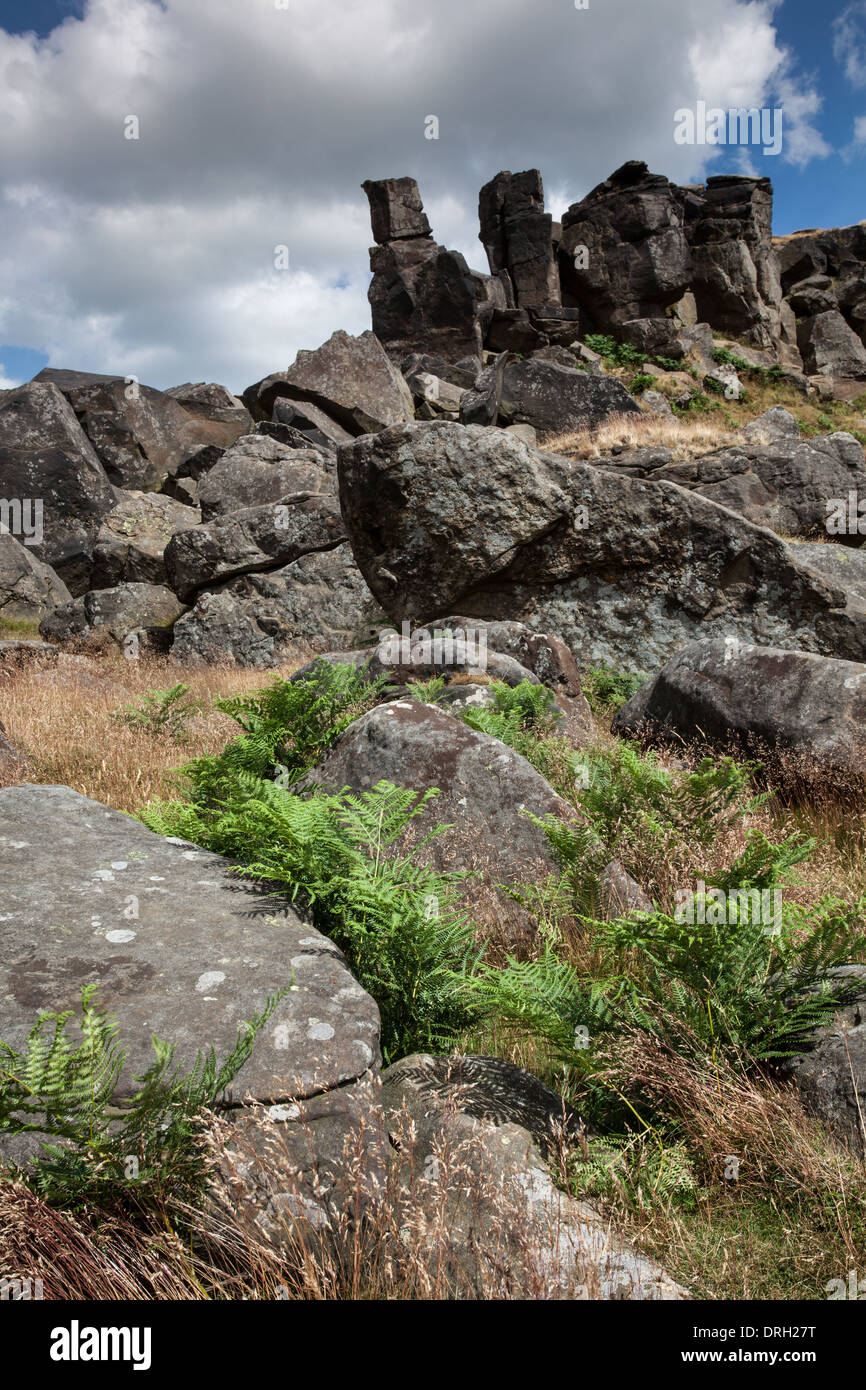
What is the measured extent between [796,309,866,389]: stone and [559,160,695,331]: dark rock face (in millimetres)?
8159

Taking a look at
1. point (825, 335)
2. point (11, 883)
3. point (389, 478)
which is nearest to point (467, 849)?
point (11, 883)

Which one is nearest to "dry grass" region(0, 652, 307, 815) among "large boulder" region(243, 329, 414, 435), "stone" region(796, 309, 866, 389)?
"large boulder" region(243, 329, 414, 435)

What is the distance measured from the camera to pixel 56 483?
18625mm

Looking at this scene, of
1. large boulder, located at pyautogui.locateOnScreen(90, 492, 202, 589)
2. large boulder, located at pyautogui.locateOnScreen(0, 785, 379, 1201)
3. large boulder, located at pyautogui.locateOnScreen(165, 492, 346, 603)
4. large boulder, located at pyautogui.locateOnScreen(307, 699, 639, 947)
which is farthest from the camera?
large boulder, located at pyautogui.locateOnScreen(90, 492, 202, 589)

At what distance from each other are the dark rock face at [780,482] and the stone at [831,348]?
2779 centimetres

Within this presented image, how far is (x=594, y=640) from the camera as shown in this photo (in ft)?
32.6

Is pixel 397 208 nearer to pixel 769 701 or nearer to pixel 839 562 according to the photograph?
pixel 839 562

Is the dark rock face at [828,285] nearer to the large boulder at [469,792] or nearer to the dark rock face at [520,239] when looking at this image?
the dark rock face at [520,239]

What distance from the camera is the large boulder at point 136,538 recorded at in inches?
650

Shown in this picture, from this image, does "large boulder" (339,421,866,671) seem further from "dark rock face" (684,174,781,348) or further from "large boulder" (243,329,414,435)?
"dark rock face" (684,174,781,348)

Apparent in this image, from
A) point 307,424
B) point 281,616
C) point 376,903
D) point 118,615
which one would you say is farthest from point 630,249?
point 376,903

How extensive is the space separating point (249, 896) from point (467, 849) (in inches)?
57.6

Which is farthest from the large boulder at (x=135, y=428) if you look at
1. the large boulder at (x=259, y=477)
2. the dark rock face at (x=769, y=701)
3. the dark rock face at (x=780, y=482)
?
the dark rock face at (x=769, y=701)

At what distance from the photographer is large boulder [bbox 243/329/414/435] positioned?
22719 mm
